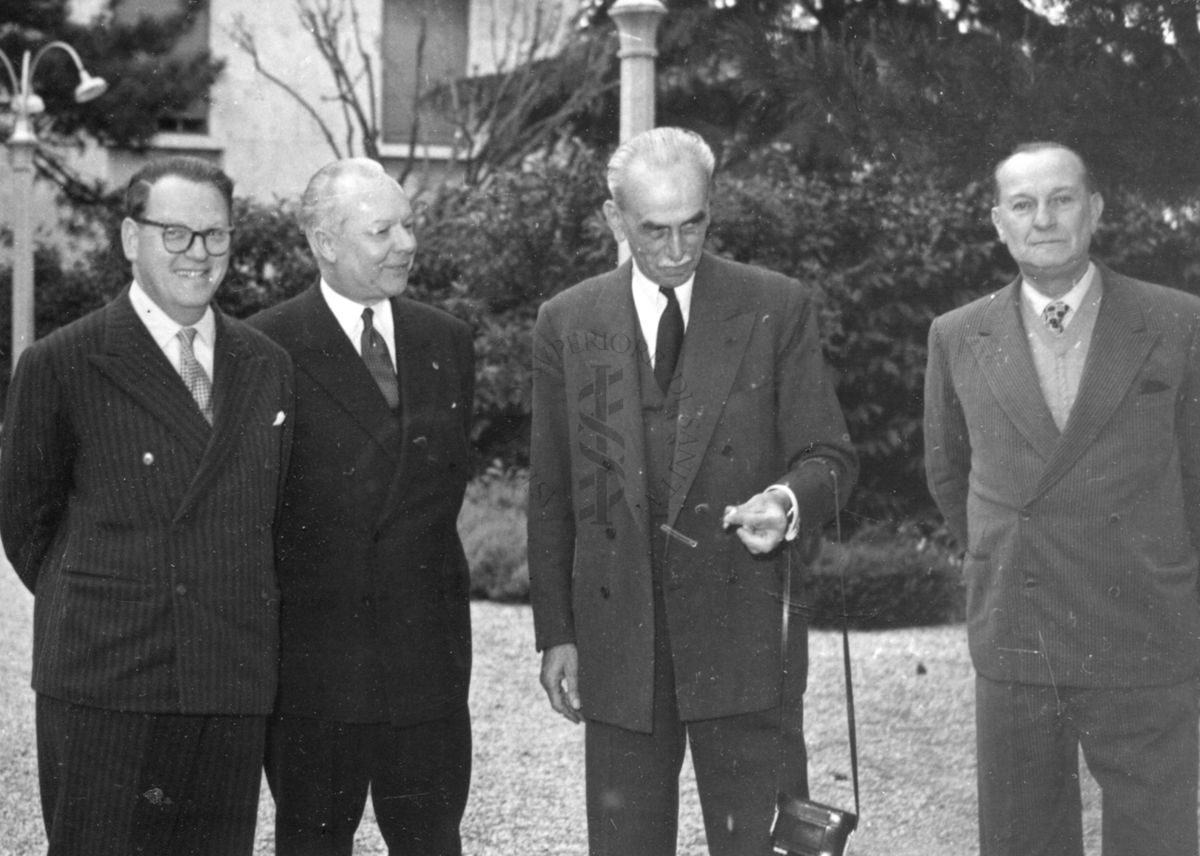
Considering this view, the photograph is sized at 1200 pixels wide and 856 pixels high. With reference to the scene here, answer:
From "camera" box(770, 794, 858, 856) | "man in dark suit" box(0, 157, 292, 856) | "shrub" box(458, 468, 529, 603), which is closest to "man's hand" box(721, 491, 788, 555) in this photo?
"camera" box(770, 794, 858, 856)

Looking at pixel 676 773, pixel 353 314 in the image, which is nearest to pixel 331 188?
pixel 353 314

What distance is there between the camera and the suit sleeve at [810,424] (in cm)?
333

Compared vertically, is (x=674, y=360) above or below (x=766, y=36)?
below

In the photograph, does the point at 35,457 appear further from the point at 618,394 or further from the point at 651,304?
the point at 651,304

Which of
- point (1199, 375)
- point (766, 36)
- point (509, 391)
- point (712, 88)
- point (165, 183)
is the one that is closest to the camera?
point (165, 183)

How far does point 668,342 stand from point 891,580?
221 inches

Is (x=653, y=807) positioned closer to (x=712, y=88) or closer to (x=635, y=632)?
(x=635, y=632)

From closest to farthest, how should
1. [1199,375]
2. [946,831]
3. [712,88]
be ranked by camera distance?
1. [1199,375]
2. [946,831]
3. [712,88]

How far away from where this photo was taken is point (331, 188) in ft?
12.5

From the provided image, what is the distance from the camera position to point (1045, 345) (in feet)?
12.3

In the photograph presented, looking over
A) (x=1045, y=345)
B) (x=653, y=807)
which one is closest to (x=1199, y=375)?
(x=1045, y=345)

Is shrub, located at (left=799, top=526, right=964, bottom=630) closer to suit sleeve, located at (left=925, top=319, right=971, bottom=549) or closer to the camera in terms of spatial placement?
suit sleeve, located at (left=925, top=319, right=971, bottom=549)

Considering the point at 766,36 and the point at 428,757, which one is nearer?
the point at 428,757

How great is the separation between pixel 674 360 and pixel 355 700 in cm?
104
